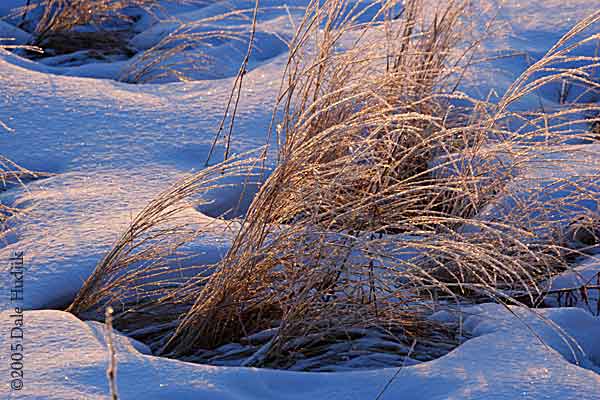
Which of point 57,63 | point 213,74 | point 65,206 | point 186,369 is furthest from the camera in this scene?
point 57,63

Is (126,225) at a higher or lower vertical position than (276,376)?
higher

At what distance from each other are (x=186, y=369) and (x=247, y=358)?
8.1 inches

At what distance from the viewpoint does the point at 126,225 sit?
6.07ft

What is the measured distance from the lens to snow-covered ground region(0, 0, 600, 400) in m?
1.30

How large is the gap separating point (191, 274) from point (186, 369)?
46 cm

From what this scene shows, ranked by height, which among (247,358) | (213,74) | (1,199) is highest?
(213,74)

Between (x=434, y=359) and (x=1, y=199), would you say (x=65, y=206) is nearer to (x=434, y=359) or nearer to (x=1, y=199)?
(x=1, y=199)

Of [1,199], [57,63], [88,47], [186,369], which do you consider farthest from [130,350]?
[88,47]

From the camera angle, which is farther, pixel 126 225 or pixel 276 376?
pixel 126 225

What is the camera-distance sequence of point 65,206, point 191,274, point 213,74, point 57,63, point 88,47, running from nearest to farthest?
point 191,274, point 65,206, point 213,74, point 57,63, point 88,47

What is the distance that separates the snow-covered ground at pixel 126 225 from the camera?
1303 millimetres

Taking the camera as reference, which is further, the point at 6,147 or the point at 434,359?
the point at 6,147

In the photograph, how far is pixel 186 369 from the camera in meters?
1.33

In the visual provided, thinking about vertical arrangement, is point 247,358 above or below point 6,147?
below
